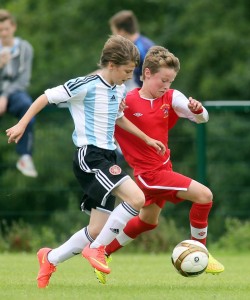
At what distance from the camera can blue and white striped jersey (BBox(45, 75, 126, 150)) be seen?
8172 mm

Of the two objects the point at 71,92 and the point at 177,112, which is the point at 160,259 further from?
the point at 71,92

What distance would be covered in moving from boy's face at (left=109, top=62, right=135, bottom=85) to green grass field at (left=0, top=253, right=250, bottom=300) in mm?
1535

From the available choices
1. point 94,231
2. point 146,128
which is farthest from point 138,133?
point 94,231

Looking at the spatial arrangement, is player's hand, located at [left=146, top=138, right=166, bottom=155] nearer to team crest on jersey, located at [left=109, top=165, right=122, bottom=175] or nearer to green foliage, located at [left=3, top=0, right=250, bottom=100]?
team crest on jersey, located at [left=109, top=165, right=122, bottom=175]

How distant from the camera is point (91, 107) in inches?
325

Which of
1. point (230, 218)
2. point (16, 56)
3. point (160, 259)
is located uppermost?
point (16, 56)

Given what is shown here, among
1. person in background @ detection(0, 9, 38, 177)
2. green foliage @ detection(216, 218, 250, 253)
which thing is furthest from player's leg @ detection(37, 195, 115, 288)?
green foliage @ detection(216, 218, 250, 253)

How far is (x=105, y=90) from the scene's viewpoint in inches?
326

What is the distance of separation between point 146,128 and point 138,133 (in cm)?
39

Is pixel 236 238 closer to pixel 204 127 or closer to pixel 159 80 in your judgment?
pixel 204 127

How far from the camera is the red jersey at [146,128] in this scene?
9047 millimetres

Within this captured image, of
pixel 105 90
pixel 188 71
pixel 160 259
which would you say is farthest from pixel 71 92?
pixel 188 71

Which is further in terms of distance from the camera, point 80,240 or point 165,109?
point 165,109

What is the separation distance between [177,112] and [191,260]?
1517mm
